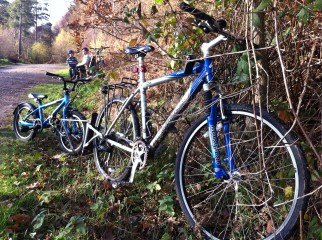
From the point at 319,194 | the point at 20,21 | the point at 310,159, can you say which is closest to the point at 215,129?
the point at 310,159

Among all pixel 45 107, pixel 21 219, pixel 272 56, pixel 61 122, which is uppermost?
pixel 272 56

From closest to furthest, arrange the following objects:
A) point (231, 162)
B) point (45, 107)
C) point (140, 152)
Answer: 1. point (231, 162)
2. point (140, 152)
3. point (45, 107)

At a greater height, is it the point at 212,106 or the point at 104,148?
the point at 212,106

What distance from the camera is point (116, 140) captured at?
3.26 metres

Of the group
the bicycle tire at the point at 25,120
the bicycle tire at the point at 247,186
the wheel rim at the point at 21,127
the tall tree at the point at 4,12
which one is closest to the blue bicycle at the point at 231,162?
the bicycle tire at the point at 247,186

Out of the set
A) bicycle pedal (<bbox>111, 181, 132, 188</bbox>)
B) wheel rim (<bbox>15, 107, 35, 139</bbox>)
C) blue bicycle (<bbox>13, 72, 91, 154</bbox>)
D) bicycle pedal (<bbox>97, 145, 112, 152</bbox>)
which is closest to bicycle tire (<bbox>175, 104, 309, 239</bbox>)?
bicycle pedal (<bbox>111, 181, 132, 188</bbox>)

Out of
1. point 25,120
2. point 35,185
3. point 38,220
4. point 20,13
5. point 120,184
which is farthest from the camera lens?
point 20,13

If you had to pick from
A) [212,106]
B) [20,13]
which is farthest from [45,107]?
[20,13]

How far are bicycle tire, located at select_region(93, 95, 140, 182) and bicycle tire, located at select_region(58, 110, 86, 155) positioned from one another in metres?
0.78

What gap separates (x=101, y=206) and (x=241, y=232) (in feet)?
3.54

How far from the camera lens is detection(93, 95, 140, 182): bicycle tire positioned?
311 centimetres

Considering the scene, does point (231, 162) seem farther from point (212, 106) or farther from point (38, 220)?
point (38, 220)

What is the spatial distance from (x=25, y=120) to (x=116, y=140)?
2375 millimetres

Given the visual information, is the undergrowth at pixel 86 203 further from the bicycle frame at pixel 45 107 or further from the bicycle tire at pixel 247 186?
the bicycle frame at pixel 45 107
